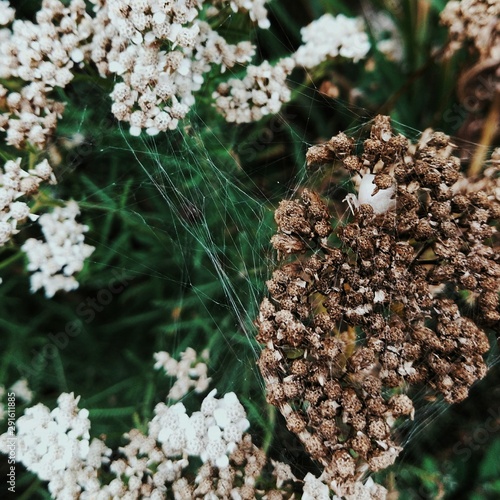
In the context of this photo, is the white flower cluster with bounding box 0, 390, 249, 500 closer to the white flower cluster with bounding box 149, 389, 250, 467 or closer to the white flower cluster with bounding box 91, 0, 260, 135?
the white flower cluster with bounding box 149, 389, 250, 467

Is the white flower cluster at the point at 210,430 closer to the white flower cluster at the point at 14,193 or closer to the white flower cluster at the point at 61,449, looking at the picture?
the white flower cluster at the point at 61,449

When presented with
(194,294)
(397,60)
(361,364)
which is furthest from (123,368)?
(397,60)

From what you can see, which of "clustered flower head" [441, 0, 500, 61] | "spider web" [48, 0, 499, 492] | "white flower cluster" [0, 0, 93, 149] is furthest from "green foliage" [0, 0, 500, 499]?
"clustered flower head" [441, 0, 500, 61]

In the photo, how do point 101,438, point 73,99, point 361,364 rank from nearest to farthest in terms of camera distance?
point 361,364, point 101,438, point 73,99

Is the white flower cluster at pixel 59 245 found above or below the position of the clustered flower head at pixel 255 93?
below

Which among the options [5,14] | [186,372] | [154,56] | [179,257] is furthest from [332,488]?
[5,14]

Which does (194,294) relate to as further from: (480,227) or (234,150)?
(480,227)

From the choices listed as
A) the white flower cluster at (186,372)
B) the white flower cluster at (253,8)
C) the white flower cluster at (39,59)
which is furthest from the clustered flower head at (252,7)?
the white flower cluster at (186,372)
